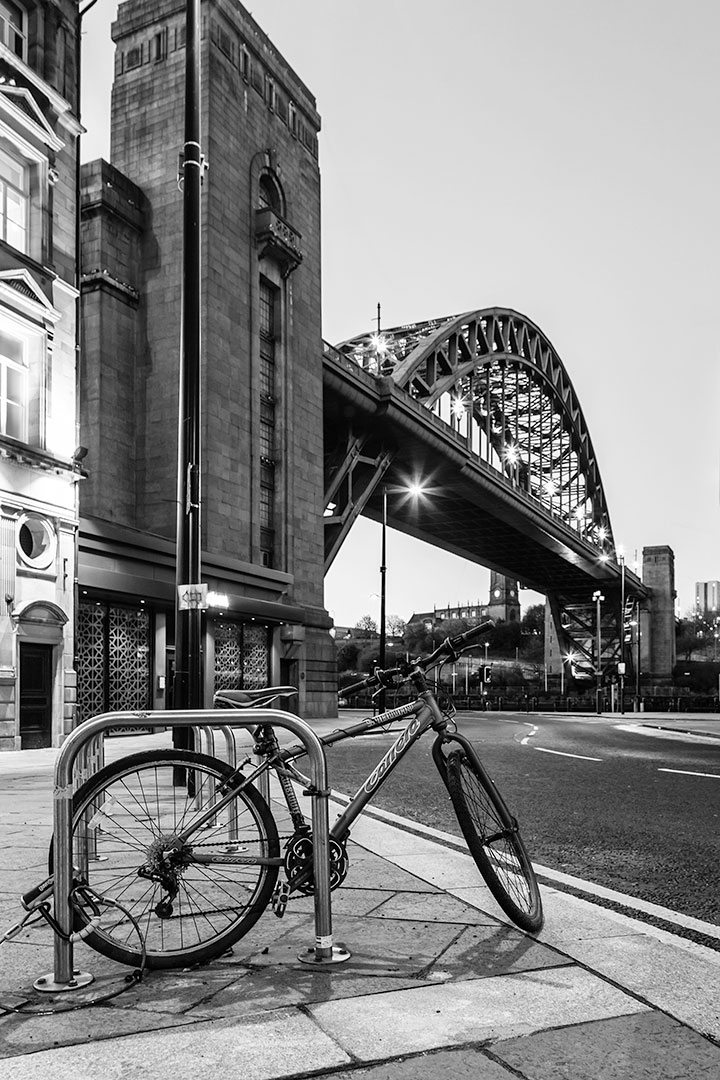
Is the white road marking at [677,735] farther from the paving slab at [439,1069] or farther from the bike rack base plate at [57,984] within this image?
the paving slab at [439,1069]

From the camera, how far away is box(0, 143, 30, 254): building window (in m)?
18.5

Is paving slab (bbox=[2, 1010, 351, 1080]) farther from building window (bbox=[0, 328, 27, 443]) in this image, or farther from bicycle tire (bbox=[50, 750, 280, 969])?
building window (bbox=[0, 328, 27, 443])

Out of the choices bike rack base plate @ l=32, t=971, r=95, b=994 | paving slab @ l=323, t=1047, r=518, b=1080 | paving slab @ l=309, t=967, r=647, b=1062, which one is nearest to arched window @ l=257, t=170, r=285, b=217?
bike rack base plate @ l=32, t=971, r=95, b=994

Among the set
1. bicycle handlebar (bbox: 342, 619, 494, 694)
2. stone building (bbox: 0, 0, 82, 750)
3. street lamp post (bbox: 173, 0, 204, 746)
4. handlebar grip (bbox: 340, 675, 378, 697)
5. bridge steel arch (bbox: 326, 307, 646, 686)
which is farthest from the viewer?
bridge steel arch (bbox: 326, 307, 646, 686)

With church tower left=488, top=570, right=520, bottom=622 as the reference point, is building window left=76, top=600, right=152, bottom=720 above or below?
below

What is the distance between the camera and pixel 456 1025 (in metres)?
2.87

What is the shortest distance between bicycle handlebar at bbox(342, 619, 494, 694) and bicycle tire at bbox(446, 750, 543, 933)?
0.41 m

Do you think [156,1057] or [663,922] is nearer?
[156,1057]

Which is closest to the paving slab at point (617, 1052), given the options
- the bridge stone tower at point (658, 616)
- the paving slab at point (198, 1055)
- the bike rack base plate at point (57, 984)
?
the paving slab at point (198, 1055)

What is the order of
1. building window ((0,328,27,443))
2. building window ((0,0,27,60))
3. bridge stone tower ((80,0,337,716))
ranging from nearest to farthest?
building window ((0,328,27,443))
building window ((0,0,27,60))
bridge stone tower ((80,0,337,716))

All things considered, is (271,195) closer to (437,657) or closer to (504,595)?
(437,657)

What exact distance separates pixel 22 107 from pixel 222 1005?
19.9 m

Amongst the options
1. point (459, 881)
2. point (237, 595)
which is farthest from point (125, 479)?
point (459, 881)

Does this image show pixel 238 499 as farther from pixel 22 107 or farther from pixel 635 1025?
pixel 635 1025
